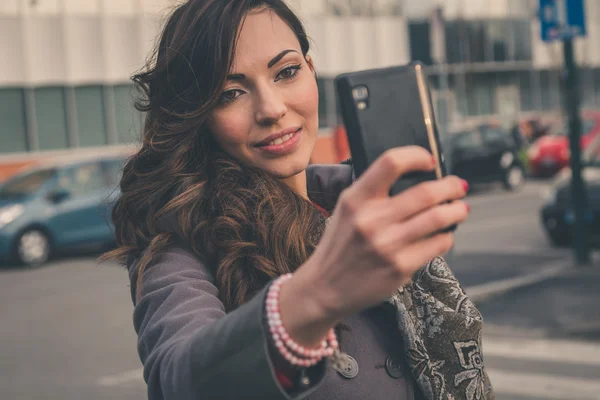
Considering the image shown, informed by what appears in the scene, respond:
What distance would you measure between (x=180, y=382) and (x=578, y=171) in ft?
29.9

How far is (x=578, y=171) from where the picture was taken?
9.77 meters

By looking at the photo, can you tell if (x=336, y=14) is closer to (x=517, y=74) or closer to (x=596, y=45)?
(x=517, y=74)

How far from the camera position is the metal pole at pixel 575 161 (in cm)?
969

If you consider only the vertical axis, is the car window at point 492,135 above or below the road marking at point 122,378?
above

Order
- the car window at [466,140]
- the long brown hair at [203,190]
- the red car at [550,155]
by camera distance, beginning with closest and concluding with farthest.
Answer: the long brown hair at [203,190]
the car window at [466,140]
the red car at [550,155]

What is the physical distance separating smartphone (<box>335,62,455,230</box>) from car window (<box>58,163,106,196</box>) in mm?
12523

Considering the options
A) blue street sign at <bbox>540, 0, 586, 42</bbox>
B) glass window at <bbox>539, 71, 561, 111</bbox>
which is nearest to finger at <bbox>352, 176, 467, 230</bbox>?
blue street sign at <bbox>540, 0, 586, 42</bbox>

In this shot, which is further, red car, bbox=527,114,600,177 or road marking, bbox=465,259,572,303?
red car, bbox=527,114,600,177

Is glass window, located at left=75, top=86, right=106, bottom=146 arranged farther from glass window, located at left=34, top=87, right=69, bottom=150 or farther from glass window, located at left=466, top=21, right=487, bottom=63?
glass window, located at left=466, top=21, right=487, bottom=63

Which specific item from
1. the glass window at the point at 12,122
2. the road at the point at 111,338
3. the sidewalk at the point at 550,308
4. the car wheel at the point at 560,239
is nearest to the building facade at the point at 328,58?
the glass window at the point at 12,122

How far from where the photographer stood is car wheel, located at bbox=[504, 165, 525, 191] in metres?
20.8

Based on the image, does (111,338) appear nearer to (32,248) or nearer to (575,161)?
(575,161)

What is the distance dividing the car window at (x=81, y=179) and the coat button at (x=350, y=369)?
477 inches

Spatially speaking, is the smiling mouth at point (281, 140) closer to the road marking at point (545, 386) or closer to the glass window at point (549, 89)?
the road marking at point (545, 386)
